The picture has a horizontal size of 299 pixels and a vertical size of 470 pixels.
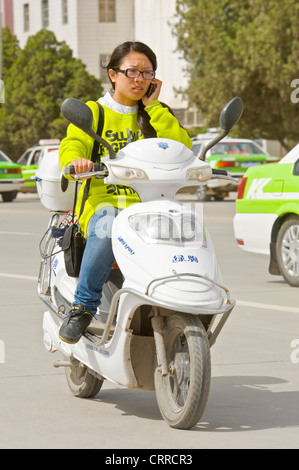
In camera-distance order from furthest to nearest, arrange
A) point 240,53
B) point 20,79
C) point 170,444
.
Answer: point 20,79 → point 240,53 → point 170,444

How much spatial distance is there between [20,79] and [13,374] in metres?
47.3

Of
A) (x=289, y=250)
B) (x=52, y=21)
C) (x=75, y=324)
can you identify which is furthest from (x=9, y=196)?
(x=52, y=21)

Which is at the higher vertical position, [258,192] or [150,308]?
[150,308]

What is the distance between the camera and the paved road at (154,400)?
565cm

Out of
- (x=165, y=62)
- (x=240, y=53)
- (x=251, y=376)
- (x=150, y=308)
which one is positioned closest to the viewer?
(x=150, y=308)

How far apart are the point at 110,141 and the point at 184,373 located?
4.37 ft

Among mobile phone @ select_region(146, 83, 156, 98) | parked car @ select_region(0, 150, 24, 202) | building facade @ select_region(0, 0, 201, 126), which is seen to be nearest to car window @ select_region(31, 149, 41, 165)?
parked car @ select_region(0, 150, 24, 202)

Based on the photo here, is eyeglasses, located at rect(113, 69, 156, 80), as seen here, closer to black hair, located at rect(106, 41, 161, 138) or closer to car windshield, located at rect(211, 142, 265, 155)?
black hair, located at rect(106, 41, 161, 138)

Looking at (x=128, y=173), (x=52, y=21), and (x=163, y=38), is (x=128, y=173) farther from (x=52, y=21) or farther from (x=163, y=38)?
(x=52, y=21)

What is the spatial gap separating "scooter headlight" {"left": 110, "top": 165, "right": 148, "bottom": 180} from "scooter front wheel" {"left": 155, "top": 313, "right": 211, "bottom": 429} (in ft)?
2.20

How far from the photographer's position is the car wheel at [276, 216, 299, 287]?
12.3m

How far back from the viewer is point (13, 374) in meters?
7.42
